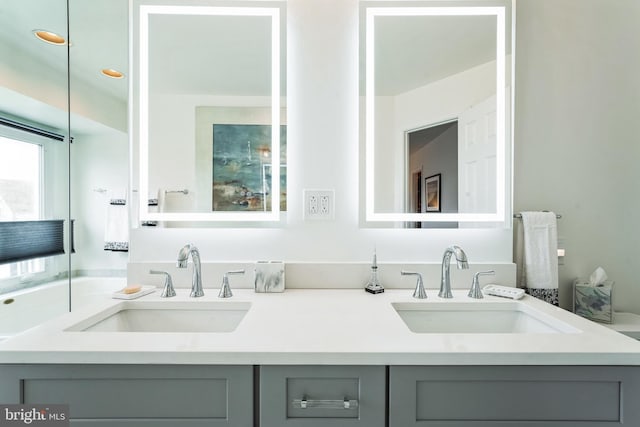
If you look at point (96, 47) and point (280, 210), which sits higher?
point (96, 47)

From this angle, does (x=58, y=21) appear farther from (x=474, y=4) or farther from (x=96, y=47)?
(x=474, y=4)

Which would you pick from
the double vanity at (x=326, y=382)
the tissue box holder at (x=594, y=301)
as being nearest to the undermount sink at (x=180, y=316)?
the double vanity at (x=326, y=382)

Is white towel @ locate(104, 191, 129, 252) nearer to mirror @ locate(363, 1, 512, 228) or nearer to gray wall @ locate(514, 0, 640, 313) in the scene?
mirror @ locate(363, 1, 512, 228)

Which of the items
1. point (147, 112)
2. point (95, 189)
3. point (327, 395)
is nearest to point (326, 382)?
point (327, 395)

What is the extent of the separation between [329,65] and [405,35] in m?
0.35

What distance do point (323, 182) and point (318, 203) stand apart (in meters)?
0.09

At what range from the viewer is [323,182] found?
1.23 metres

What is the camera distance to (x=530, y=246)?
A: 3.97ft

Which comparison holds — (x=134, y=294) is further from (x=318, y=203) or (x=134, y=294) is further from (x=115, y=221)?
(x=318, y=203)

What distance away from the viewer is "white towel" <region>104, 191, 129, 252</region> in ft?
4.51

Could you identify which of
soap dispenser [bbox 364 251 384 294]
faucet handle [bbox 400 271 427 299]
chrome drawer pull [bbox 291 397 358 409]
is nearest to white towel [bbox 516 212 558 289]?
faucet handle [bbox 400 271 427 299]

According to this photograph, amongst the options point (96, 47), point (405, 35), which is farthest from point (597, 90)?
point (96, 47)

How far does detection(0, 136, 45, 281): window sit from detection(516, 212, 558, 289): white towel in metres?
2.41

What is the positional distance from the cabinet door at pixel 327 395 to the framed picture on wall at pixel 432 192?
755 millimetres
